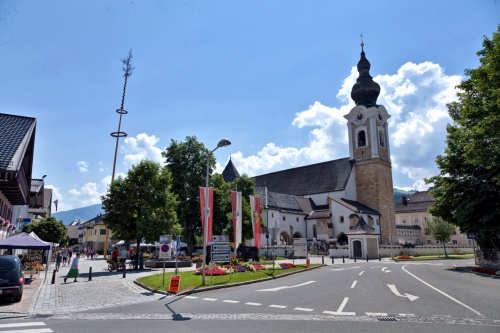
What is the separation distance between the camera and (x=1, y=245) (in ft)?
62.3

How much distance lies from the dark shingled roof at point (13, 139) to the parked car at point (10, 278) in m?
3.66

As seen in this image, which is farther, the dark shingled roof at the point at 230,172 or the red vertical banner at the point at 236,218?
the dark shingled roof at the point at 230,172

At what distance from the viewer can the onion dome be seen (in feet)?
235

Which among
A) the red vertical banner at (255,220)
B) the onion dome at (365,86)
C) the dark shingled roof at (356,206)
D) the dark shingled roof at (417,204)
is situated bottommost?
the red vertical banner at (255,220)

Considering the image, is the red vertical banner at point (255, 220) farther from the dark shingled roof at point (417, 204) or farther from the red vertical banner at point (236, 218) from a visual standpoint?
the dark shingled roof at point (417, 204)

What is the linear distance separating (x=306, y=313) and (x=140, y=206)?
22.6m

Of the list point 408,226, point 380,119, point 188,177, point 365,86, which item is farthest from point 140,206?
point 408,226

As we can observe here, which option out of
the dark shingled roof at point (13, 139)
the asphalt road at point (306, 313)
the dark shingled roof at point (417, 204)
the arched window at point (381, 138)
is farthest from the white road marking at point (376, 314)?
the dark shingled roof at point (417, 204)

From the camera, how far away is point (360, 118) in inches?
2889

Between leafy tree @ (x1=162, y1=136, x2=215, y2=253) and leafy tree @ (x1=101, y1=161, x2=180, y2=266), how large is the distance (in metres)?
14.0

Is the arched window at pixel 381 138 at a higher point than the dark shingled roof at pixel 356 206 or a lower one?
higher

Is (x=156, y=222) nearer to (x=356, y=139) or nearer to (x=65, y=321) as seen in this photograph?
(x=65, y=321)

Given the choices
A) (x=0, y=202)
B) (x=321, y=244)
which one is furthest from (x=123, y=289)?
(x=321, y=244)

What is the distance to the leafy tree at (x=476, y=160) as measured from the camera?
21469 mm
